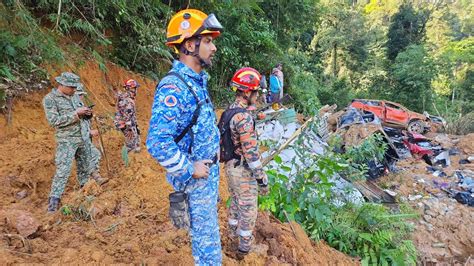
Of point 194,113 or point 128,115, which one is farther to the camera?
point 128,115

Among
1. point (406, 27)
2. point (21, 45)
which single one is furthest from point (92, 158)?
point (406, 27)

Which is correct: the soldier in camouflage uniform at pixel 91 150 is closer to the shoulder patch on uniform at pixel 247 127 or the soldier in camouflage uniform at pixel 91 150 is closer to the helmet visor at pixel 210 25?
the shoulder patch on uniform at pixel 247 127

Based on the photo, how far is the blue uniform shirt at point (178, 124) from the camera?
6.38ft

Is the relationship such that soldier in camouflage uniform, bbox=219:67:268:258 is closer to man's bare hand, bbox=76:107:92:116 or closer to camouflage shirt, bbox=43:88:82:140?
man's bare hand, bbox=76:107:92:116

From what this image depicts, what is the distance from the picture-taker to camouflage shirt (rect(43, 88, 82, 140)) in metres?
4.02

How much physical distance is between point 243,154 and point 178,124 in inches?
41.2

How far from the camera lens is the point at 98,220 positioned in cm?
388

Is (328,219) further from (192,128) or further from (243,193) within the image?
(192,128)

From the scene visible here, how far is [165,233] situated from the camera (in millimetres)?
3525

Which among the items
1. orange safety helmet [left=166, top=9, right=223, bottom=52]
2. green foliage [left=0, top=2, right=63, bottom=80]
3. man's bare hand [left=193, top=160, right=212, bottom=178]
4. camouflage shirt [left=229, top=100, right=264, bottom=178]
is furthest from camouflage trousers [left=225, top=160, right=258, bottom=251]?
green foliage [left=0, top=2, right=63, bottom=80]

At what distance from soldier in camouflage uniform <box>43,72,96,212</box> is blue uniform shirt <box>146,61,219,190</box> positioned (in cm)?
250

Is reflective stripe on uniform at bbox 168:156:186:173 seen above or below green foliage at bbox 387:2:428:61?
below

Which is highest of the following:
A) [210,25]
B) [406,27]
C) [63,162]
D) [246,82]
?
[406,27]

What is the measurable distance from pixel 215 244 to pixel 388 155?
8489 millimetres
